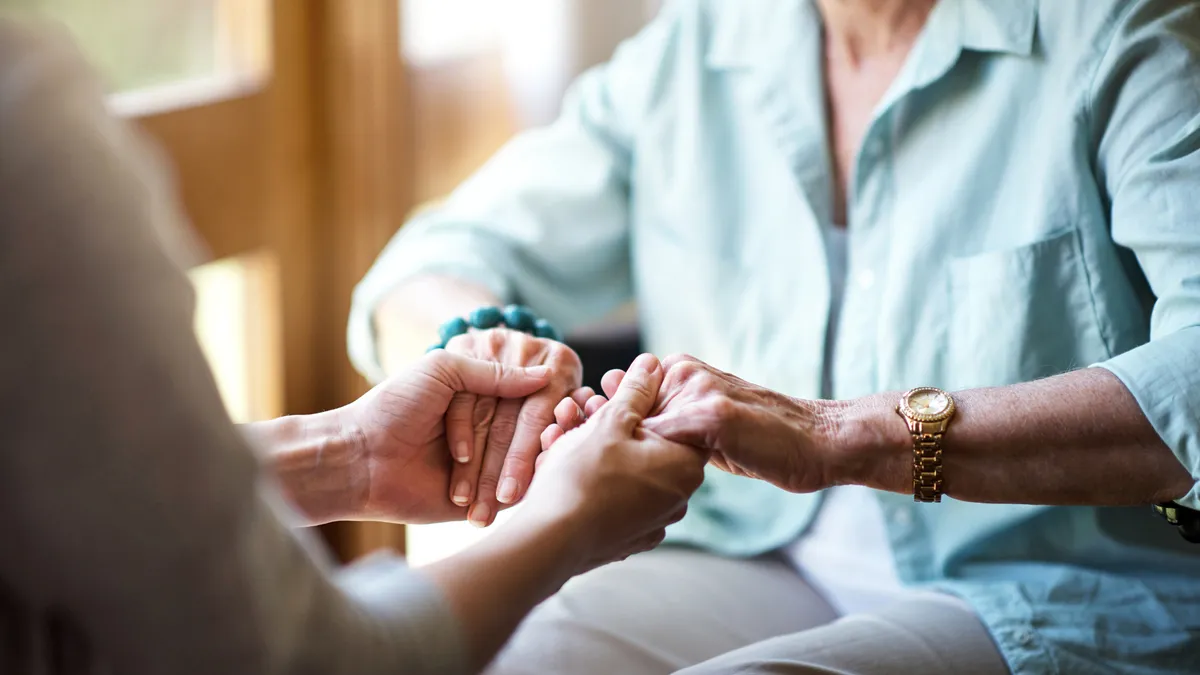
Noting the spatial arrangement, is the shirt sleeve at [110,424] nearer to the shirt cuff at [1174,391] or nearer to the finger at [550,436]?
the finger at [550,436]

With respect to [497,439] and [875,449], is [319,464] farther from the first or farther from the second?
[875,449]

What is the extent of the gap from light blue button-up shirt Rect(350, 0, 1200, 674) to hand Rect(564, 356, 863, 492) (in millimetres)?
215

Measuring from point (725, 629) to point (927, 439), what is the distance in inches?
12.7

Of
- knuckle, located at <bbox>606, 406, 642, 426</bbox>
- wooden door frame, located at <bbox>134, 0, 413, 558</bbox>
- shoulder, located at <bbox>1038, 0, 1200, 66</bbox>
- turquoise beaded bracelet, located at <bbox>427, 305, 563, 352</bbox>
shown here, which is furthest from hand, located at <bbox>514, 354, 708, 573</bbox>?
wooden door frame, located at <bbox>134, 0, 413, 558</bbox>

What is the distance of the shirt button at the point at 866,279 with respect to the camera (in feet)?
4.24

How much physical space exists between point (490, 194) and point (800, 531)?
59 centimetres

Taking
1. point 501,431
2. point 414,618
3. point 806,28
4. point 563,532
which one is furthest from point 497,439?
point 806,28

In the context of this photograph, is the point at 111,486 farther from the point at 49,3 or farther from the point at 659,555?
the point at 49,3

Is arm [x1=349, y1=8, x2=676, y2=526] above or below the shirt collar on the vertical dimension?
below

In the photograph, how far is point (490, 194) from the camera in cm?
157

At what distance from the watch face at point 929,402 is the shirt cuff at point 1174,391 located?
147 mm

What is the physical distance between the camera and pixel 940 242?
1.24 m

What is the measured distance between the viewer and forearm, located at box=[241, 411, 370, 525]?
1109 mm

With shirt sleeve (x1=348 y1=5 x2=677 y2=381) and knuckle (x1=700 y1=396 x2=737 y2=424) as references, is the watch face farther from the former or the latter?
shirt sleeve (x1=348 y1=5 x2=677 y2=381)
